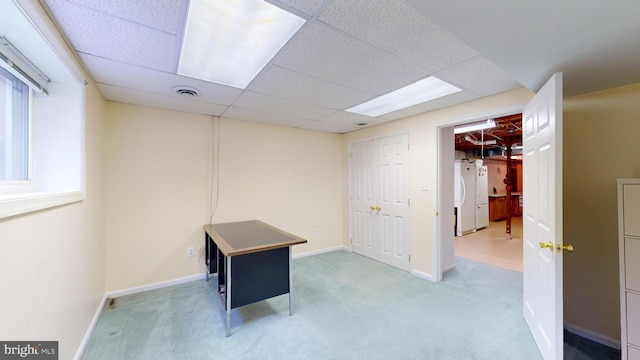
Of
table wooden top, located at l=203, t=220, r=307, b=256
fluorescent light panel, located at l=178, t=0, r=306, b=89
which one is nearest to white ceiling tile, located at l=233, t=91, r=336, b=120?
fluorescent light panel, located at l=178, t=0, r=306, b=89

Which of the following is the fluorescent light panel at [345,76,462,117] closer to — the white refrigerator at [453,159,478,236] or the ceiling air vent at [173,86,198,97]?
the ceiling air vent at [173,86,198,97]

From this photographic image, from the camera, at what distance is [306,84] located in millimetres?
2256

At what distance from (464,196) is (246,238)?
5605mm

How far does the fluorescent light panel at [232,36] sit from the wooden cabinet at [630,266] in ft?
7.68

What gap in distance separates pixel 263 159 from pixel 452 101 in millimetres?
2654

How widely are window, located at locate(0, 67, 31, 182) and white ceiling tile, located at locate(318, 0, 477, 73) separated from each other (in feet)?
6.19

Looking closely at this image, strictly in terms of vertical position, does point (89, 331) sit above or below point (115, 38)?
below

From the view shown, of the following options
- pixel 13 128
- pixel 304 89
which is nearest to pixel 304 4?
pixel 304 89

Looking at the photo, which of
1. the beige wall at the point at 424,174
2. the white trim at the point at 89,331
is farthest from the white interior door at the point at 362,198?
the white trim at the point at 89,331

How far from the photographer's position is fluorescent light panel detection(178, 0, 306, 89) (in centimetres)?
131

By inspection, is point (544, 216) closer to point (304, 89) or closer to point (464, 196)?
point (304, 89)

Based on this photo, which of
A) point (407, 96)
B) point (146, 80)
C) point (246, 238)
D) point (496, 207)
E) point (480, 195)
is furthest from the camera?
point (496, 207)

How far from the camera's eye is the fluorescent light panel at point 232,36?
1.31m

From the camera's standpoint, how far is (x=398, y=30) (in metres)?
1.45
